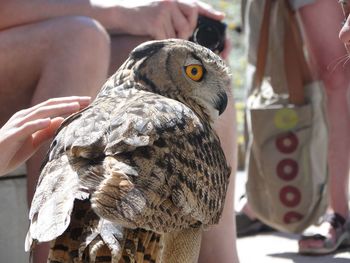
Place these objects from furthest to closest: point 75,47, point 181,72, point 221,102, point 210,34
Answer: point 210,34 < point 75,47 < point 221,102 < point 181,72

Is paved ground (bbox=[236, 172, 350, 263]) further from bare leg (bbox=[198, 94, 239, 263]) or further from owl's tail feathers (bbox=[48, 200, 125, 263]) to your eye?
owl's tail feathers (bbox=[48, 200, 125, 263])

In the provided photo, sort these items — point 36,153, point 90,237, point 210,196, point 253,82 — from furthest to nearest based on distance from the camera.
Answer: point 253,82 → point 36,153 → point 210,196 → point 90,237

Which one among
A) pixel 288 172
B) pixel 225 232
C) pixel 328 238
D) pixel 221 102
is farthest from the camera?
pixel 288 172

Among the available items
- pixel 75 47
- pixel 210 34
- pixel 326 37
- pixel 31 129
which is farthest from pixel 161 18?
pixel 326 37

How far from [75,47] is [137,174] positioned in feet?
3.90

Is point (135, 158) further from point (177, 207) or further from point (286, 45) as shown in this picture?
point (286, 45)

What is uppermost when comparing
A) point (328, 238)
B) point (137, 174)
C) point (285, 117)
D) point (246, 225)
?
point (137, 174)

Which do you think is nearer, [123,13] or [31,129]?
[31,129]

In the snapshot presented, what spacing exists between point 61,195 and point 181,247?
645 millimetres

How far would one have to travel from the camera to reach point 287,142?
18.4 ft

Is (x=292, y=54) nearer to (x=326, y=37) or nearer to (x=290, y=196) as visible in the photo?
(x=326, y=37)

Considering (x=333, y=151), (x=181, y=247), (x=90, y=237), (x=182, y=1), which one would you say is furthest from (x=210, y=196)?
(x=333, y=151)

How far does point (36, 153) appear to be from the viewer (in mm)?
3689

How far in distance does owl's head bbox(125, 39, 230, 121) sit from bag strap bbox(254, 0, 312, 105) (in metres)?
2.08
